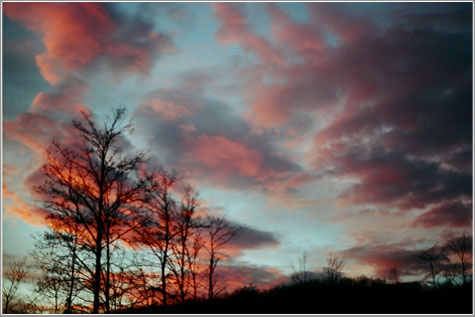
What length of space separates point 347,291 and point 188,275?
19256 mm

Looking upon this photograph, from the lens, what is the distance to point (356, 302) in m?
12.6

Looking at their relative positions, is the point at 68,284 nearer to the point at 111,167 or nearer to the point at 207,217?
the point at 111,167

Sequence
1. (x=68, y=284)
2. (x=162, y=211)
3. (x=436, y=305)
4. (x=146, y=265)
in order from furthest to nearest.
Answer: (x=162, y=211), (x=146, y=265), (x=68, y=284), (x=436, y=305)

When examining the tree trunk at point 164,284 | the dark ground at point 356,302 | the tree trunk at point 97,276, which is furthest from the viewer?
the tree trunk at point 164,284

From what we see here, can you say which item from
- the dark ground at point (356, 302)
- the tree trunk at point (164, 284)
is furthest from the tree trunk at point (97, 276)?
the tree trunk at point (164, 284)

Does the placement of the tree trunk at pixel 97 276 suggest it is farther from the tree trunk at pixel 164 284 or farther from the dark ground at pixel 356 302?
the tree trunk at pixel 164 284

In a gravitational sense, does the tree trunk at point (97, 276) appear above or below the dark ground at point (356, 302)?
above

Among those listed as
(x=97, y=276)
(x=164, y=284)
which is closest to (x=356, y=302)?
(x=97, y=276)

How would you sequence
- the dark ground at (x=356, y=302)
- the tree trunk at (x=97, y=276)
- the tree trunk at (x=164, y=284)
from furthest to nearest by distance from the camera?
the tree trunk at (x=164, y=284), the tree trunk at (x=97, y=276), the dark ground at (x=356, y=302)

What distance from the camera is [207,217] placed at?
36.9m

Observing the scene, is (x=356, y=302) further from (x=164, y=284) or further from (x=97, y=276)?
(x=164, y=284)

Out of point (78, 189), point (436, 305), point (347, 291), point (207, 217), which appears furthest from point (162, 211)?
point (436, 305)

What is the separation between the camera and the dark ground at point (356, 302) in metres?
11.4

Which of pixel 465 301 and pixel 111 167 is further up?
pixel 111 167
